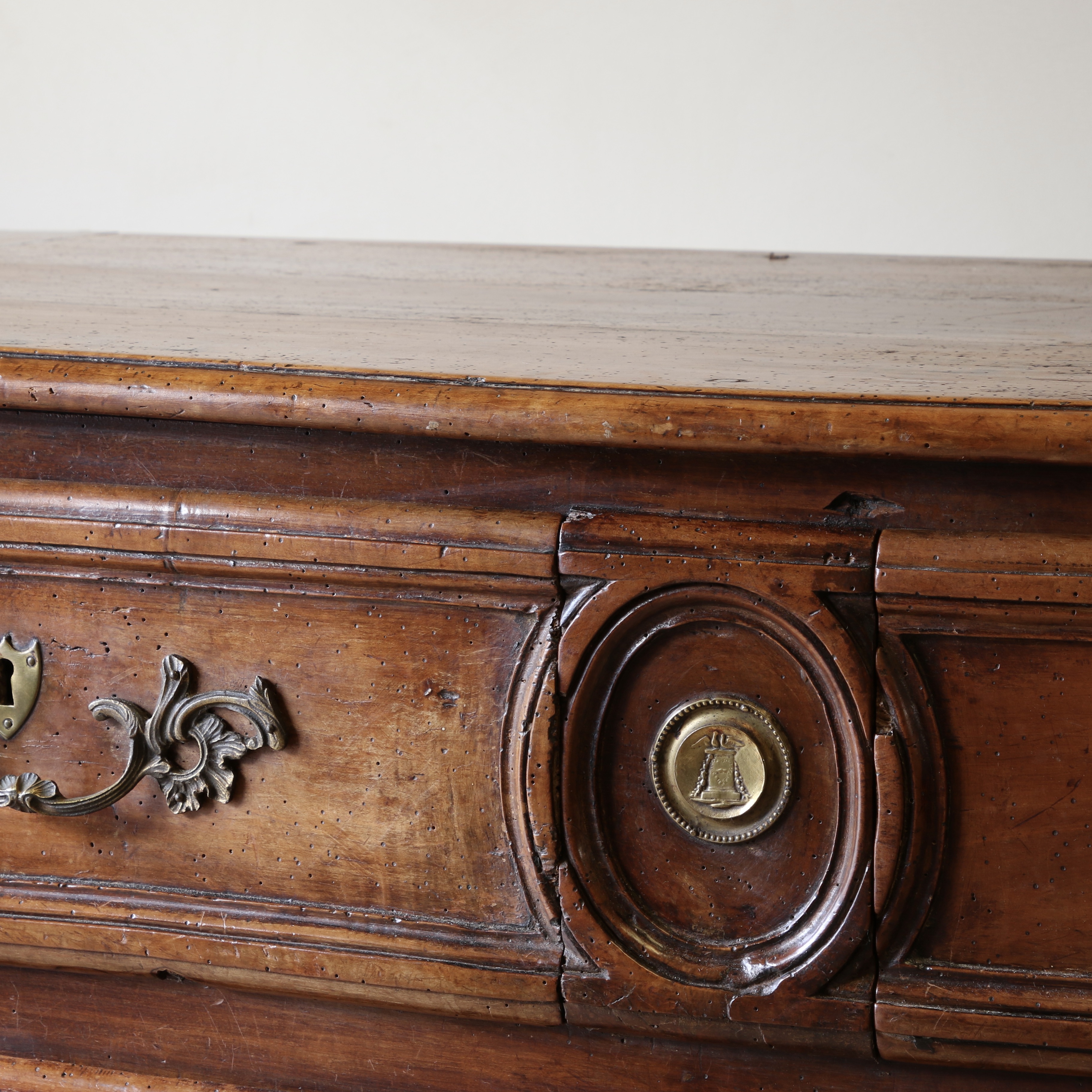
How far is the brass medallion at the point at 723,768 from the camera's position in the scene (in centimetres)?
55

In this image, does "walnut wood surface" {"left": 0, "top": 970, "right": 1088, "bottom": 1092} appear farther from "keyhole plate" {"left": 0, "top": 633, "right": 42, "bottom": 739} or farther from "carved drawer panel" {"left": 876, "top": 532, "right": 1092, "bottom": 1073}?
"keyhole plate" {"left": 0, "top": 633, "right": 42, "bottom": 739}

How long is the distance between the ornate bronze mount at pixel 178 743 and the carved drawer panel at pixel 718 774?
158 millimetres

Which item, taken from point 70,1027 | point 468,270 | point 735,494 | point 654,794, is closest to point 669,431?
point 735,494

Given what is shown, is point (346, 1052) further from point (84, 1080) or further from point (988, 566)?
point (988, 566)

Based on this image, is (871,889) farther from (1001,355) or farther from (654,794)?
(1001,355)

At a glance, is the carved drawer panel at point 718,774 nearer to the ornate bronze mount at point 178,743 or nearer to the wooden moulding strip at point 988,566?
the wooden moulding strip at point 988,566

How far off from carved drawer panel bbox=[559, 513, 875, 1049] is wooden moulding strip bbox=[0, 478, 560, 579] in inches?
1.3

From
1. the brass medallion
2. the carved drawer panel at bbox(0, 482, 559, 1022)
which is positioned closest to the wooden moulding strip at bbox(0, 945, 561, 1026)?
the carved drawer panel at bbox(0, 482, 559, 1022)

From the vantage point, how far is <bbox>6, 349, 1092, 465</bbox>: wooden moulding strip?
19.9 inches

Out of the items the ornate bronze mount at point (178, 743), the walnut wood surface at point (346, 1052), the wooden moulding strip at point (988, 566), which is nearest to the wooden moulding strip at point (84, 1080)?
the walnut wood surface at point (346, 1052)

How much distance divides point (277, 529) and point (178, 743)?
124 millimetres

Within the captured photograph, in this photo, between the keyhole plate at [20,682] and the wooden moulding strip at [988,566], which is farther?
the keyhole plate at [20,682]

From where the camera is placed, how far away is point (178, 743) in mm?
610

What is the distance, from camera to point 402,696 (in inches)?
23.1
